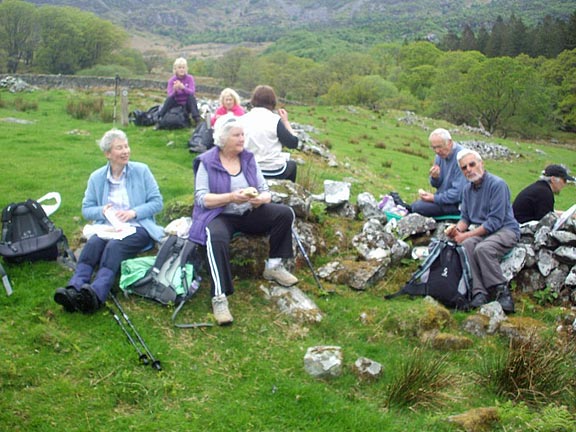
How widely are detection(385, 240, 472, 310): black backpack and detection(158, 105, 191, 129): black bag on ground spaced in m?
10.7

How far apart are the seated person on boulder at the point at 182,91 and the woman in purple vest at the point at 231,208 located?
8491 mm

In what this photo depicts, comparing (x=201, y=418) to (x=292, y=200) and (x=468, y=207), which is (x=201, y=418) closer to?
(x=292, y=200)

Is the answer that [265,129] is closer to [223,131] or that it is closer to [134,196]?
[223,131]

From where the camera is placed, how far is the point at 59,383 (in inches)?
178

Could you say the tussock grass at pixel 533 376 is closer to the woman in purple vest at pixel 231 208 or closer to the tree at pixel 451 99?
the woman in purple vest at pixel 231 208

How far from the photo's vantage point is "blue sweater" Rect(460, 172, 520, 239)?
695cm

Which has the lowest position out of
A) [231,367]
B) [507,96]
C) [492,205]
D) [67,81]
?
[507,96]

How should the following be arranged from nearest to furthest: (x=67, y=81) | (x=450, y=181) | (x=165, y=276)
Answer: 1. (x=165, y=276)
2. (x=450, y=181)
3. (x=67, y=81)

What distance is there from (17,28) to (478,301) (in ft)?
236

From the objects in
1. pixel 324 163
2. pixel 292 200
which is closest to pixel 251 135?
pixel 292 200

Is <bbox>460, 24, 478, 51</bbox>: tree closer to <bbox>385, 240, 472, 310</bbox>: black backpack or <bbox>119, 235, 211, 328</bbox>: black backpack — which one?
<bbox>385, 240, 472, 310</bbox>: black backpack

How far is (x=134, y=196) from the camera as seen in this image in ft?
22.0

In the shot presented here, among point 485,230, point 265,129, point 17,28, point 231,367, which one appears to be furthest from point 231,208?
point 17,28

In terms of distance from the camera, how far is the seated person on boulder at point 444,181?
828cm
